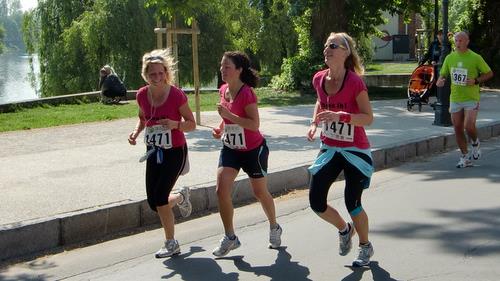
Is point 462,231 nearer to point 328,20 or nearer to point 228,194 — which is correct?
point 228,194

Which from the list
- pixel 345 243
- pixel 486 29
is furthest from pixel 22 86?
pixel 345 243

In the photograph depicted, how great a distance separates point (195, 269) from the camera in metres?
5.51

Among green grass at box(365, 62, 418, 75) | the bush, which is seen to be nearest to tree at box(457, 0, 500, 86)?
the bush

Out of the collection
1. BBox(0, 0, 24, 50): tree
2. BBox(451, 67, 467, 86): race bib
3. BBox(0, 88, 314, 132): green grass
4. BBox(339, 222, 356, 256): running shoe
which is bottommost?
BBox(339, 222, 356, 256): running shoe

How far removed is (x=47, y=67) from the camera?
31203 mm

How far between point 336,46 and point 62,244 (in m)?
3.12

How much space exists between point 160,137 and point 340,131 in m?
1.50

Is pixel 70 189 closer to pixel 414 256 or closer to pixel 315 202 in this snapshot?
pixel 315 202

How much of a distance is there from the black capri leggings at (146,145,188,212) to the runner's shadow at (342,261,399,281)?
1.60 meters

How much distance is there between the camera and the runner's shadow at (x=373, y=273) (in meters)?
5.16

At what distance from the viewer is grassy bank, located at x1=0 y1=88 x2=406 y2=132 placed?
15.4m

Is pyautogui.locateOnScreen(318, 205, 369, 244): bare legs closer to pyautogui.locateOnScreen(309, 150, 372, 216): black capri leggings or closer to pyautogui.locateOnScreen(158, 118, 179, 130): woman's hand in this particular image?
pyautogui.locateOnScreen(309, 150, 372, 216): black capri leggings

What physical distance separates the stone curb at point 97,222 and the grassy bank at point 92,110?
25.1 feet

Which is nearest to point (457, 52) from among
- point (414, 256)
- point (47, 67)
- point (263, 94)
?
point (414, 256)
